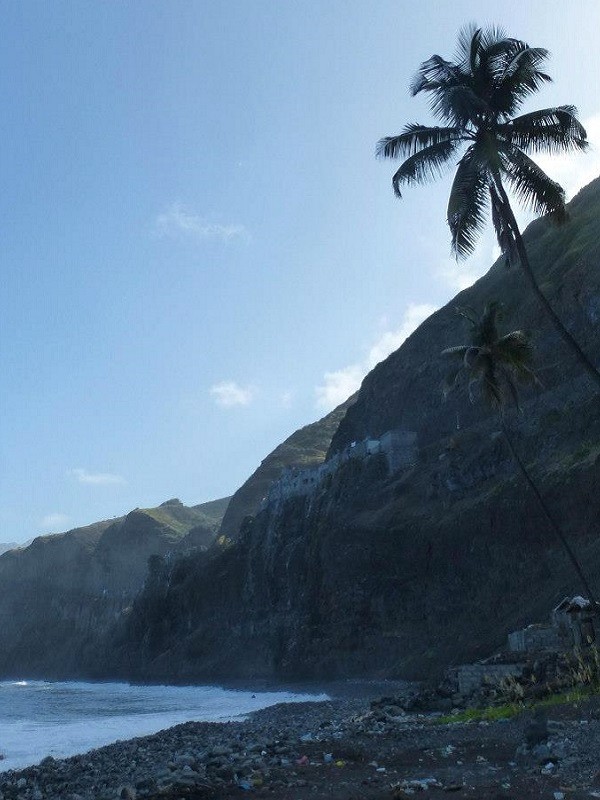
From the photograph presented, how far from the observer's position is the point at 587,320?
60.6m

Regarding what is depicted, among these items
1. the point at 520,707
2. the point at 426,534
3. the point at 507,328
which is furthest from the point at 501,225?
the point at 507,328

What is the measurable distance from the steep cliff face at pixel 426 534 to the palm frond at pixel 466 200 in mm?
24653

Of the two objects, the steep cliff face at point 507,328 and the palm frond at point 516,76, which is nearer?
the palm frond at point 516,76

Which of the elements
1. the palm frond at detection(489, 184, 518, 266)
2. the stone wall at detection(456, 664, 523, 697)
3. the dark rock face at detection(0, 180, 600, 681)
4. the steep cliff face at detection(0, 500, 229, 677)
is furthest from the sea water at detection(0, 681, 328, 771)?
the steep cliff face at detection(0, 500, 229, 677)

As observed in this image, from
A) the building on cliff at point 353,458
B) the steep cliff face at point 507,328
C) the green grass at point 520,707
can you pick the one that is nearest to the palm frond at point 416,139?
the green grass at point 520,707

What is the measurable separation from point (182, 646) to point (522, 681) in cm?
8095

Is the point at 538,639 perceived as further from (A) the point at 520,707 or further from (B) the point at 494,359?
(B) the point at 494,359

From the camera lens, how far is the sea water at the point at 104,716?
36656 mm

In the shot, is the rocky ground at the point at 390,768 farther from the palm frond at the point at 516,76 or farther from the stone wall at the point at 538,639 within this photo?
the palm frond at the point at 516,76

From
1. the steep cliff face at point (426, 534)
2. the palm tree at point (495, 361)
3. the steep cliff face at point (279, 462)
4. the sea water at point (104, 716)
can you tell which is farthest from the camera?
the steep cliff face at point (279, 462)

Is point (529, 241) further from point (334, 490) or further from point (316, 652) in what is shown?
point (316, 652)

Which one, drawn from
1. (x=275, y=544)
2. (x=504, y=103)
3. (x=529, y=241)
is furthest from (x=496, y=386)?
(x=529, y=241)

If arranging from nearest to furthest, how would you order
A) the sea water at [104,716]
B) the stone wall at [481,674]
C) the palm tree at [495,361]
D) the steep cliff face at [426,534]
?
the stone wall at [481,674] → the palm tree at [495,361] → the sea water at [104,716] → the steep cliff face at [426,534]

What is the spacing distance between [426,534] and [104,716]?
27.5 meters
